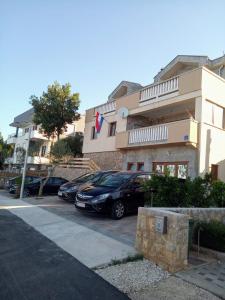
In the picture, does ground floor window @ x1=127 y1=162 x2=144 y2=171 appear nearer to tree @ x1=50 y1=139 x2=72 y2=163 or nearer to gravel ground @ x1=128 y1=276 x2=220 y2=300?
tree @ x1=50 y1=139 x2=72 y2=163

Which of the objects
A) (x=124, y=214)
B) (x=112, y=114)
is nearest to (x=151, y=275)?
(x=124, y=214)

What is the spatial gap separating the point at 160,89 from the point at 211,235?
12371mm

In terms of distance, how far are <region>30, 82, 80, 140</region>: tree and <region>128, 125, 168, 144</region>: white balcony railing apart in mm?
11006

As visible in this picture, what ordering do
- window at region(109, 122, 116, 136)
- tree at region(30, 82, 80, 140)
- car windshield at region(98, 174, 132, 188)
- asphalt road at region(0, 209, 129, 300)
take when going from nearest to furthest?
asphalt road at region(0, 209, 129, 300)
car windshield at region(98, 174, 132, 188)
window at region(109, 122, 116, 136)
tree at region(30, 82, 80, 140)

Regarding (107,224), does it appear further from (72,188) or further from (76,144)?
(76,144)

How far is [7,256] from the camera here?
5.77 meters

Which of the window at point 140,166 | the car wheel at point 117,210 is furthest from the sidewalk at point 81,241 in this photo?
the window at point 140,166

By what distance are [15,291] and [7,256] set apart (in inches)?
68.8

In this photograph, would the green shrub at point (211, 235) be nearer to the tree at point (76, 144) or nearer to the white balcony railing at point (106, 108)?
the white balcony railing at point (106, 108)

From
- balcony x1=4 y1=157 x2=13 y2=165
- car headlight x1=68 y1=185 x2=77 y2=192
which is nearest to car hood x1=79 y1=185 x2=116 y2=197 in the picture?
car headlight x1=68 y1=185 x2=77 y2=192

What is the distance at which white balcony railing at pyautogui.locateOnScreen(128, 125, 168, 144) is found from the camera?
15.9 meters

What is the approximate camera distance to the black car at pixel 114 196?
9906 mm

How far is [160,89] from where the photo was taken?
17234mm

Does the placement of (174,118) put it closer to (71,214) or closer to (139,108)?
(139,108)
